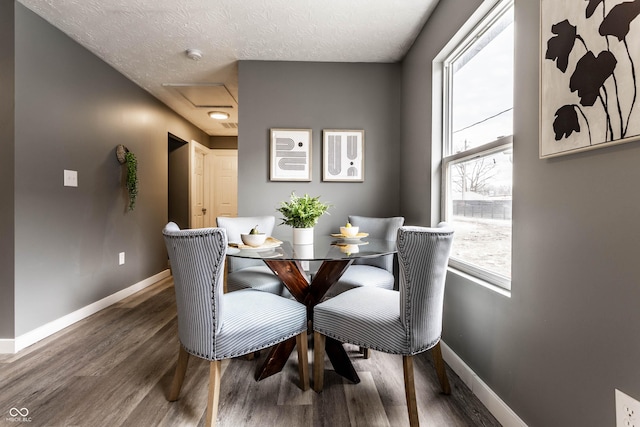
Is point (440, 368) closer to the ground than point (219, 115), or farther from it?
closer to the ground

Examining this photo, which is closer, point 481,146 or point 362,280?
point 481,146

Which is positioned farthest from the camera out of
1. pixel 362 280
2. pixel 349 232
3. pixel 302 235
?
pixel 349 232

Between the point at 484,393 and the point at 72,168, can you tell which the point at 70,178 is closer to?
the point at 72,168

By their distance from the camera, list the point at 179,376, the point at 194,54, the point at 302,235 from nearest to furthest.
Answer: the point at 179,376 → the point at 302,235 → the point at 194,54

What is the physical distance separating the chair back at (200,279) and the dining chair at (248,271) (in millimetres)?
644

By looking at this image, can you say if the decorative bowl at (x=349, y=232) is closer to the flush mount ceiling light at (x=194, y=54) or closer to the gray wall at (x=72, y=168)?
the flush mount ceiling light at (x=194, y=54)

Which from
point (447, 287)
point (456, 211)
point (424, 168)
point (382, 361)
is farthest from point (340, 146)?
point (382, 361)

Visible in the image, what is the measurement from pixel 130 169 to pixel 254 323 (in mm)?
2764

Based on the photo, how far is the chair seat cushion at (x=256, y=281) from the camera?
6.83 ft

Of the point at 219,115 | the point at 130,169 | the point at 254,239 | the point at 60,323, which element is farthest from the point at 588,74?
the point at 219,115

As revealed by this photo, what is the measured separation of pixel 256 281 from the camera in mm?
2111

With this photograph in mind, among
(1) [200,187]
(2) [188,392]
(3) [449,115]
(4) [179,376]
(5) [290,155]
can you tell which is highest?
(3) [449,115]

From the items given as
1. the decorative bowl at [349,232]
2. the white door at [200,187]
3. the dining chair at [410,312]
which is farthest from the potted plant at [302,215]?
the white door at [200,187]

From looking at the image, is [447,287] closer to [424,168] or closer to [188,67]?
[424,168]
